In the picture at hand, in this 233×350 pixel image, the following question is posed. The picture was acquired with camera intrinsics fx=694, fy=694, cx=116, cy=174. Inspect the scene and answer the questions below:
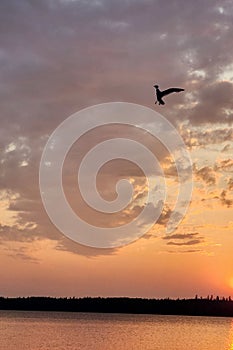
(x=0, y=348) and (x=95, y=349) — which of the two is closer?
(x=0, y=348)

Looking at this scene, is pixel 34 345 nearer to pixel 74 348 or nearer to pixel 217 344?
pixel 74 348

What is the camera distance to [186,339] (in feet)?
399

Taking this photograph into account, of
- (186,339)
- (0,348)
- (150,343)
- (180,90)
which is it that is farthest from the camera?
(186,339)

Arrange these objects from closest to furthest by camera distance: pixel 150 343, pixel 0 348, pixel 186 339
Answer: pixel 0 348, pixel 150 343, pixel 186 339

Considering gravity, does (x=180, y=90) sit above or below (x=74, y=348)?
above

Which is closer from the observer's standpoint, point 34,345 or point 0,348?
point 0,348

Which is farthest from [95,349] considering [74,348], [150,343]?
[150,343]

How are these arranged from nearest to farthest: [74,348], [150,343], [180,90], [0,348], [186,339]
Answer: [180,90] → [0,348] → [74,348] → [150,343] → [186,339]

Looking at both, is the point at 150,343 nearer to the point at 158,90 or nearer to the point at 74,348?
the point at 74,348

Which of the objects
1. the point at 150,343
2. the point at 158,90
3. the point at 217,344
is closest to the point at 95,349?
the point at 150,343

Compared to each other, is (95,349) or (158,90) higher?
(158,90)

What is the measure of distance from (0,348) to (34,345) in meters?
8.18

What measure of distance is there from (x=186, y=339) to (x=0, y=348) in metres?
42.7

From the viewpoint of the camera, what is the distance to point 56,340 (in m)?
109
